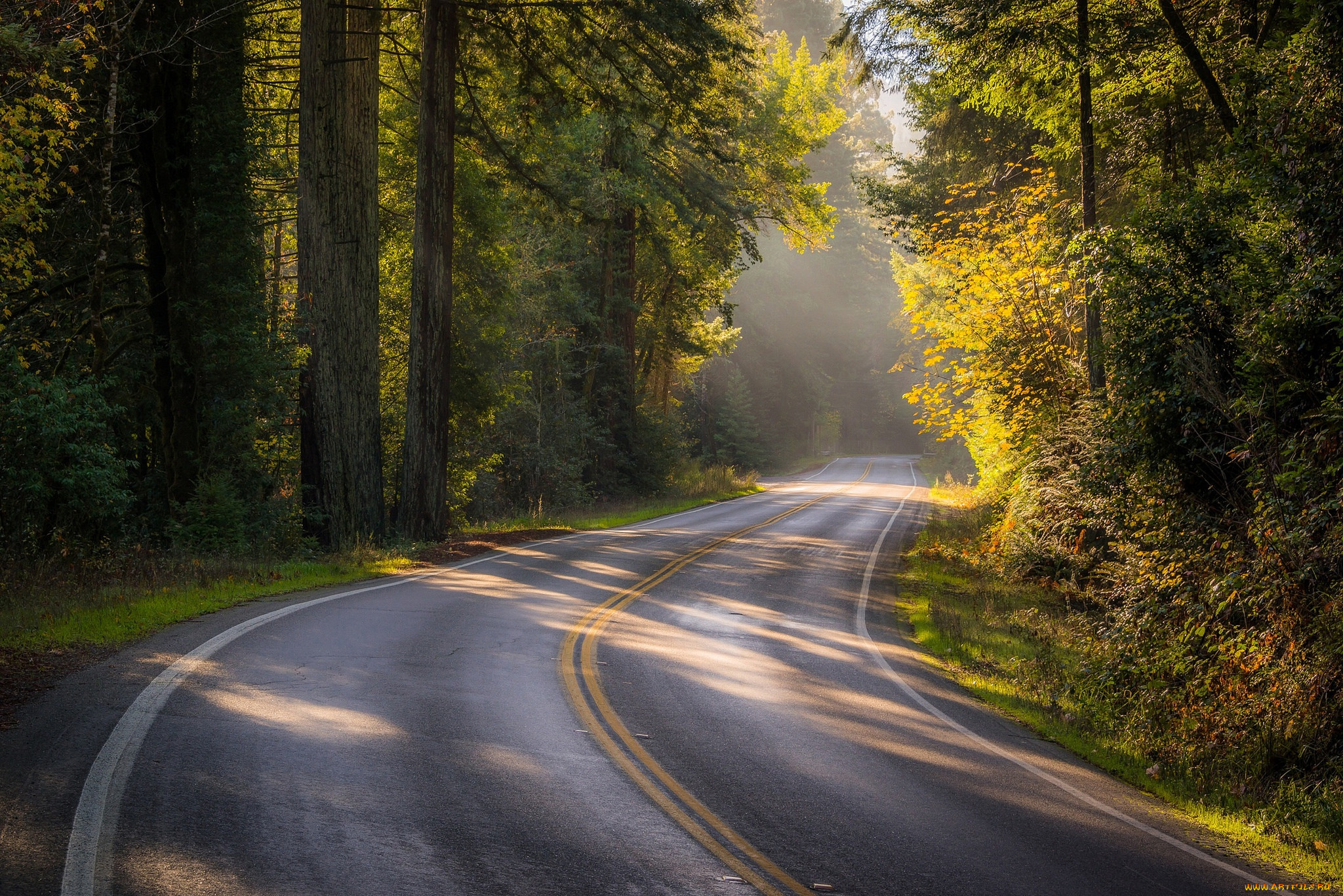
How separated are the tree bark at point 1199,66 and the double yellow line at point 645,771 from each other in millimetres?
9878

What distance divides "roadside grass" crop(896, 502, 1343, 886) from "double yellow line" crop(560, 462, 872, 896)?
11.1 ft

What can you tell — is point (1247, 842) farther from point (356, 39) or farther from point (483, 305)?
point (483, 305)

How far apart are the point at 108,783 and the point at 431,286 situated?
1472cm

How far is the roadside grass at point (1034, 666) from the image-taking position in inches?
254

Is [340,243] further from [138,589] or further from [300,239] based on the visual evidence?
[138,589]

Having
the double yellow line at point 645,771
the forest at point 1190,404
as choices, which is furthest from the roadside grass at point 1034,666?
the double yellow line at point 645,771

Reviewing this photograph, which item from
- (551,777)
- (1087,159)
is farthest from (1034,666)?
(1087,159)

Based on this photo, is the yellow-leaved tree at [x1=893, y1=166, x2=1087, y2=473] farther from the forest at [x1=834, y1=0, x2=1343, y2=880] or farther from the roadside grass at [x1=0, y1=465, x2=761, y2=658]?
the roadside grass at [x1=0, y1=465, x2=761, y2=658]

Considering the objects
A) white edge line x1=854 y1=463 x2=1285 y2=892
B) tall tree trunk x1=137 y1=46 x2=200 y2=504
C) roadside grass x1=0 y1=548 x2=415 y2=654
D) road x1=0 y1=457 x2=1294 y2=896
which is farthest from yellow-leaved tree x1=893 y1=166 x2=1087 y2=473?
tall tree trunk x1=137 y1=46 x2=200 y2=504

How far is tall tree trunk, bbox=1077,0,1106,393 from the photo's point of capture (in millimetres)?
14102

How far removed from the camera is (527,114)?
20.8 m

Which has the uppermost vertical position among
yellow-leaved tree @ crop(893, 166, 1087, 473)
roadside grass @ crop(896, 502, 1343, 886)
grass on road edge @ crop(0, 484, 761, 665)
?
yellow-leaved tree @ crop(893, 166, 1087, 473)

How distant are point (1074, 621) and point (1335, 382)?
6566 mm

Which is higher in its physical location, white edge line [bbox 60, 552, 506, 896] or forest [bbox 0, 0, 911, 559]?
forest [bbox 0, 0, 911, 559]
